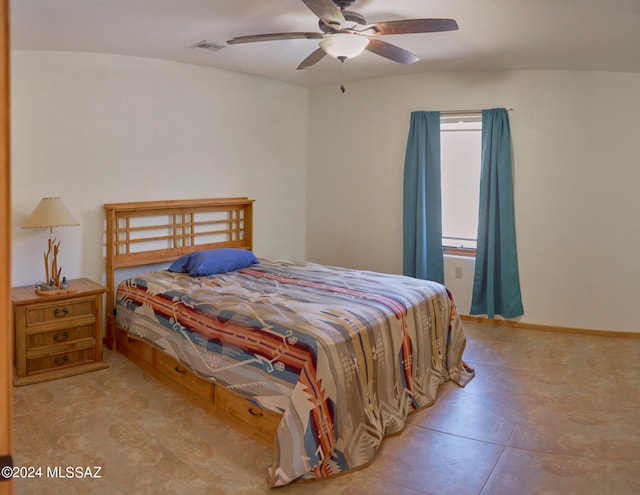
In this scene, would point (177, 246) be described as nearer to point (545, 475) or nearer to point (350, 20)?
point (350, 20)

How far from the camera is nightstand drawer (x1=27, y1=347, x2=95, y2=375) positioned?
3484mm

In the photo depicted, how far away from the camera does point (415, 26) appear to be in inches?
107

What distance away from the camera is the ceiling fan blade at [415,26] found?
2658 millimetres

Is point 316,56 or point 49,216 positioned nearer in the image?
point 316,56

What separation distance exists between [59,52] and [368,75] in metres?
2.85

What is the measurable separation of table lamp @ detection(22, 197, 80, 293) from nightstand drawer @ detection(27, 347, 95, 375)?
47 cm

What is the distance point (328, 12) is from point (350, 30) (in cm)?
36

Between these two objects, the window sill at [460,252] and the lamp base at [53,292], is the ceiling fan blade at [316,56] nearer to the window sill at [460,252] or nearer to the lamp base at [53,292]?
the lamp base at [53,292]

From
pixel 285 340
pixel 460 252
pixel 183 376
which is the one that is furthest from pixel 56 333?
pixel 460 252

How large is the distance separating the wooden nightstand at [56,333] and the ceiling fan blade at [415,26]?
264cm

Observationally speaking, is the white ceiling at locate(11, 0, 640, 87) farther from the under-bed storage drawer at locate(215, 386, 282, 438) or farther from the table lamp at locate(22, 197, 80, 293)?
the under-bed storage drawer at locate(215, 386, 282, 438)

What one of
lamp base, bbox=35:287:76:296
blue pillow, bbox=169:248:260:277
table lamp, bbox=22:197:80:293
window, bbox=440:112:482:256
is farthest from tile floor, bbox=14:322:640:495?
window, bbox=440:112:482:256

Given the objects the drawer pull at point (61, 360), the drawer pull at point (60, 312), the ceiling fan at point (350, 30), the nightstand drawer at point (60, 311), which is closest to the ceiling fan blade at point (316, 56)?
the ceiling fan at point (350, 30)

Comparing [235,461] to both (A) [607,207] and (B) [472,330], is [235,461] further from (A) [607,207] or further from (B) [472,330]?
(A) [607,207]
